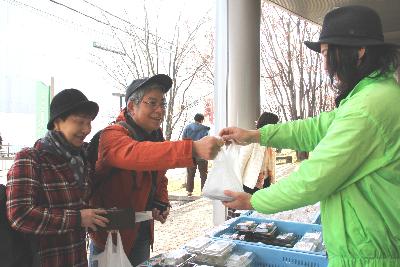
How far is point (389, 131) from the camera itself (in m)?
1.27

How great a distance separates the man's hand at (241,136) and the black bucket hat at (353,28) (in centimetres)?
76

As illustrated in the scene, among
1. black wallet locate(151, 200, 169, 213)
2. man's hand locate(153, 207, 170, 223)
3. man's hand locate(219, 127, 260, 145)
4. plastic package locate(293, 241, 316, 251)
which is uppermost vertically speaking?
man's hand locate(219, 127, 260, 145)

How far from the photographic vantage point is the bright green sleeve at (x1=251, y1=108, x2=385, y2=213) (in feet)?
4.14

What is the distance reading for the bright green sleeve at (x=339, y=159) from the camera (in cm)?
126

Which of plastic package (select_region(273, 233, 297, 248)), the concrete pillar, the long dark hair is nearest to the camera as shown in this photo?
the long dark hair

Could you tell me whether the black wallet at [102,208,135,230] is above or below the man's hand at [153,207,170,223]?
above

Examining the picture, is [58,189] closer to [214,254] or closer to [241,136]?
[214,254]

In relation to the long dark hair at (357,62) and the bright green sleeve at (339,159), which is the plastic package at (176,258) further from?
the long dark hair at (357,62)

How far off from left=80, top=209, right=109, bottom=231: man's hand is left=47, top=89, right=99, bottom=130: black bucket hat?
0.48 meters

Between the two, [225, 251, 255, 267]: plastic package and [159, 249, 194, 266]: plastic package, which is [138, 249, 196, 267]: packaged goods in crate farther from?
[225, 251, 255, 267]: plastic package

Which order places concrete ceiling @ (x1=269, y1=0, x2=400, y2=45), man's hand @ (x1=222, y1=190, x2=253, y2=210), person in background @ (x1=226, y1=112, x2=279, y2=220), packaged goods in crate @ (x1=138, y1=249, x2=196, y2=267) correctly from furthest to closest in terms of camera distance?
concrete ceiling @ (x1=269, y1=0, x2=400, y2=45) → person in background @ (x1=226, y1=112, x2=279, y2=220) → packaged goods in crate @ (x1=138, y1=249, x2=196, y2=267) → man's hand @ (x1=222, y1=190, x2=253, y2=210)

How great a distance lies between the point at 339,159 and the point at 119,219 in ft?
3.54

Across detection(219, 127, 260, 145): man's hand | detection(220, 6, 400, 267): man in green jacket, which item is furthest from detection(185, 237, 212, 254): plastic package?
detection(220, 6, 400, 267): man in green jacket

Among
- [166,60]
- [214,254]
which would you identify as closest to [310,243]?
[214,254]
